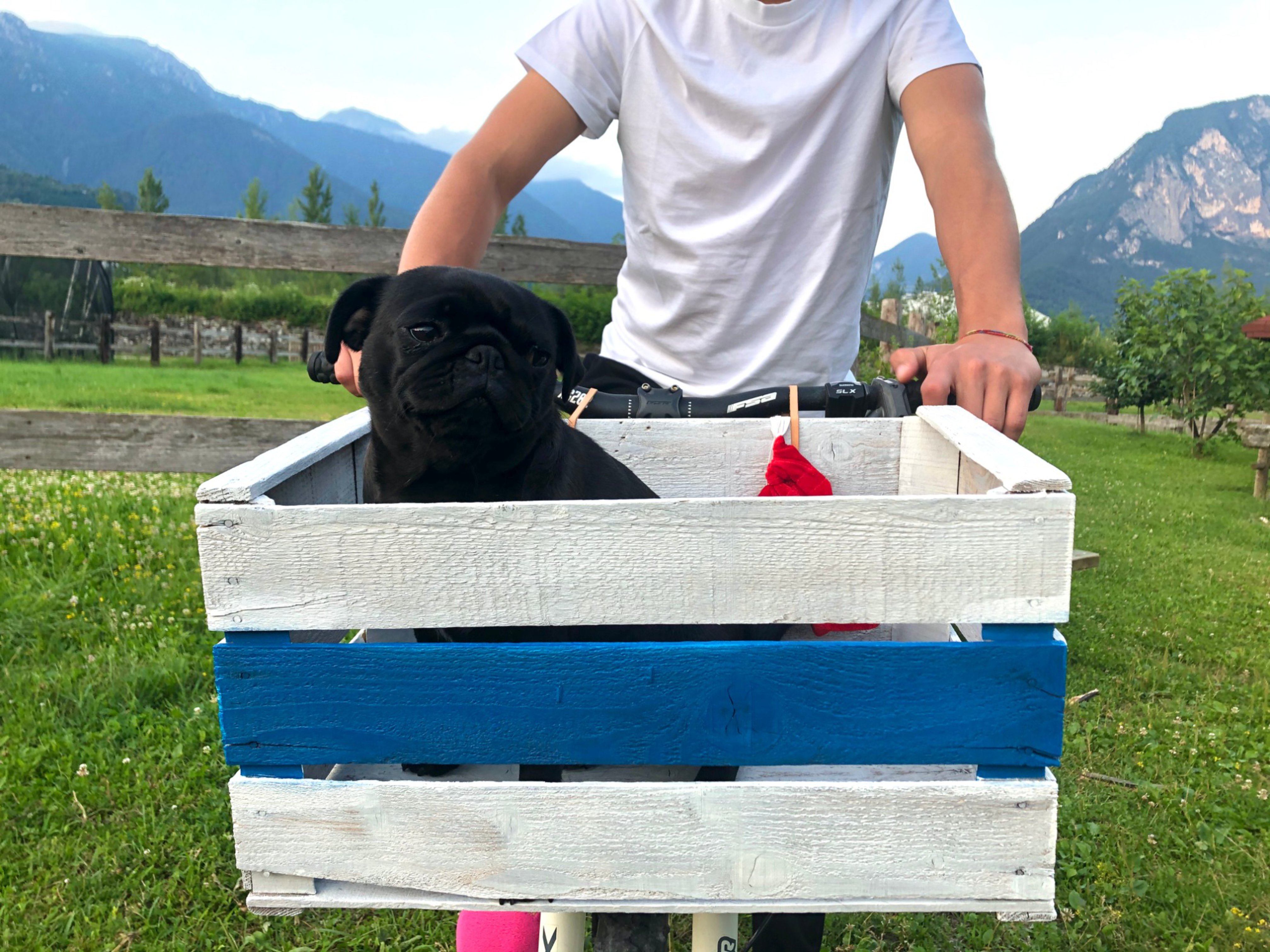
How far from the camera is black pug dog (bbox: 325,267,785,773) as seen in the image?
147 centimetres

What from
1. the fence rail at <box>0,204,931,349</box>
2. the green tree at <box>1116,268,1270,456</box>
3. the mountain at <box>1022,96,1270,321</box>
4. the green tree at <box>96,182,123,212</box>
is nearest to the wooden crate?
the fence rail at <box>0,204,931,349</box>

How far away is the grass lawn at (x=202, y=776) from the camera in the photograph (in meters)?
2.54

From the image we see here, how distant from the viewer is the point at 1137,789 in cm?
338

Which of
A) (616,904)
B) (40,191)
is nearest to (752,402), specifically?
(616,904)

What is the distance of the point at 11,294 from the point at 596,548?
15548 mm

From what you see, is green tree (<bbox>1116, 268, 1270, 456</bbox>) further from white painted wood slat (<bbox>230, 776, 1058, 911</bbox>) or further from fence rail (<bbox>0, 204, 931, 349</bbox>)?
white painted wood slat (<bbox>230, 776, 1058, 911</bbox>)

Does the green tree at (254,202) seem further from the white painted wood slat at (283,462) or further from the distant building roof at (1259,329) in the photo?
the white painted wood slat at (283,462)

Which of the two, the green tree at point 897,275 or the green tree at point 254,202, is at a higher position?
the green tree at point 254,202

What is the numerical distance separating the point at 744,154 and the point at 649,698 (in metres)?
1.48

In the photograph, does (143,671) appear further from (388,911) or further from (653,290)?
(653,290)

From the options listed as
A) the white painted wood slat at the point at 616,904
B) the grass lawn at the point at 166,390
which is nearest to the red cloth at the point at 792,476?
the white painted wood slat at the point at 616,904

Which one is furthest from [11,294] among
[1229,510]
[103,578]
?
[1229,510]

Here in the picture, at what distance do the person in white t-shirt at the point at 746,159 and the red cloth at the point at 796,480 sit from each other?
37 centimetres

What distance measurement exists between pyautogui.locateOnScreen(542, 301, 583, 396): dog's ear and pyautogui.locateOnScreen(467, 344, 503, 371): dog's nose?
29 cm
